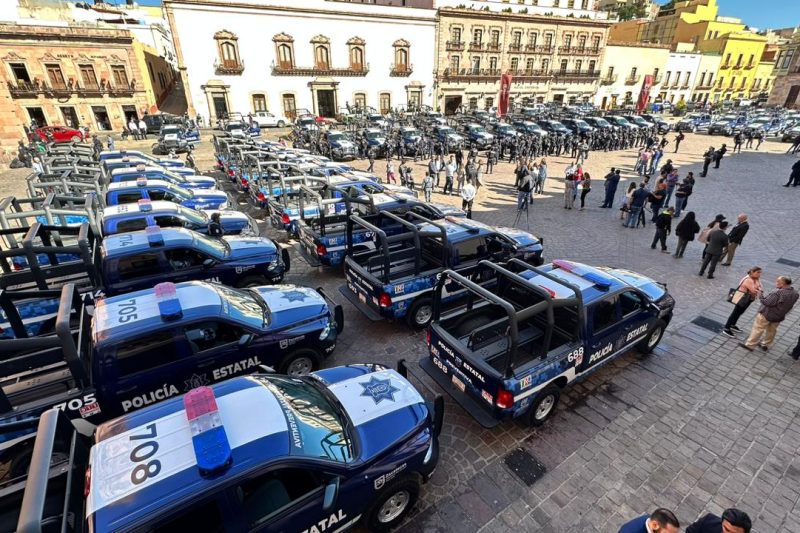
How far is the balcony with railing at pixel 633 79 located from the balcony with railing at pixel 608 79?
2.42 metres

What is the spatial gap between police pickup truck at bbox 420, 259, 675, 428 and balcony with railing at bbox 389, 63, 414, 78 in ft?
140

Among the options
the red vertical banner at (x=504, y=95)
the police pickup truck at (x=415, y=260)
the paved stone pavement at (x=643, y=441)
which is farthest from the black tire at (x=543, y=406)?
the red vertical banner at (x=504, y=95)

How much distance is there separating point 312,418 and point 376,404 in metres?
0.72

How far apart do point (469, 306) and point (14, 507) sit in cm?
524

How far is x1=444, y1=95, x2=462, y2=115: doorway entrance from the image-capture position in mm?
47938

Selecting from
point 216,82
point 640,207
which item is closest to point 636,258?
point 640,207

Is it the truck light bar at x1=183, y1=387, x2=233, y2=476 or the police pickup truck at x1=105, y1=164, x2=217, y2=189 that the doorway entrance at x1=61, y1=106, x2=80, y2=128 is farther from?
the truck light bar at x1=183, y1=387, x2=233, y2=476

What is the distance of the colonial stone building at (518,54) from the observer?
45.2 meters

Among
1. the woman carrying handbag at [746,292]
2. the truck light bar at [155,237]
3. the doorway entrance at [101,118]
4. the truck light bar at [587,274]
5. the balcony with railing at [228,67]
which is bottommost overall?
the woman carrying handbag at [746,292]

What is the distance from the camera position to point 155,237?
718 cm

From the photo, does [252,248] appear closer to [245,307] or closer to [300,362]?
[245,307]

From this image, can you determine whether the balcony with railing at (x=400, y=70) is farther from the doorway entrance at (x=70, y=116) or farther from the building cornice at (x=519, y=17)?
the doorway entrance at (x=70, y=116)

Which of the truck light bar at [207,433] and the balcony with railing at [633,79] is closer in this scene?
the truck light bar at [207,433]

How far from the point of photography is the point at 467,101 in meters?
48.4
